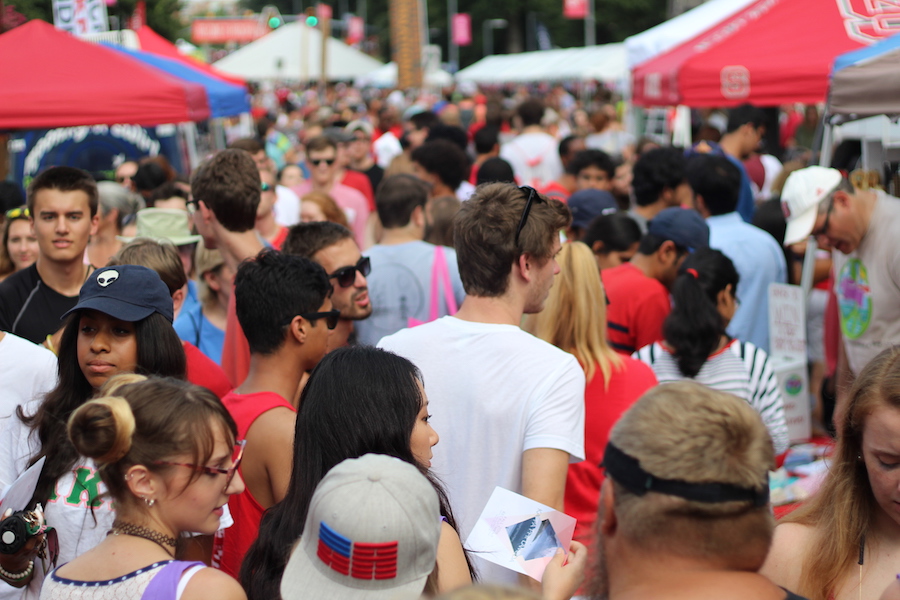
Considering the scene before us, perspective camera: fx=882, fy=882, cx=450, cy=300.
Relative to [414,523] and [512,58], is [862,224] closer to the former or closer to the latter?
[414,523]

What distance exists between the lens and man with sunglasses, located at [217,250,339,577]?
2734 millimetres

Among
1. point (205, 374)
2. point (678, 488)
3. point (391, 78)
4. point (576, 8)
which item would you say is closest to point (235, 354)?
point (205, 374)

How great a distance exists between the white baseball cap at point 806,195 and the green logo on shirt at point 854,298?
313 millimetres

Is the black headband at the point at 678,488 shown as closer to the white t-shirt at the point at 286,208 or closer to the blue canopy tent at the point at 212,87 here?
the white t-shirt at the point at 286,208

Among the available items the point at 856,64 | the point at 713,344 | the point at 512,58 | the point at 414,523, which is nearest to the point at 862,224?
the point at 856,64

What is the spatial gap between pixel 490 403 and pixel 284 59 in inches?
1253

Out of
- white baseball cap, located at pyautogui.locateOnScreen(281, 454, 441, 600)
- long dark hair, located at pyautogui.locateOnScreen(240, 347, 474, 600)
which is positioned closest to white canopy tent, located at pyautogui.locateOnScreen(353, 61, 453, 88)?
long dark hair, located at pyautogui.locateOnScreen(240, 347, 474, 600)

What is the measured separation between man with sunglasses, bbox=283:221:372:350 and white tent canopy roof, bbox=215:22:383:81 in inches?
1034

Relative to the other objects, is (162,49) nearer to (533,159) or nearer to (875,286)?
(533,159)

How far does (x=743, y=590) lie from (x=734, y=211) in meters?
4.91

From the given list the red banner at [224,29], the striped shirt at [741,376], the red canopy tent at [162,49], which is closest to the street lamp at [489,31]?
the red banner at [224,29]

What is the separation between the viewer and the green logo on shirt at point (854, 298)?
15.2ft

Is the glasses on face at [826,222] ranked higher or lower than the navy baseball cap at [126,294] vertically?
lower

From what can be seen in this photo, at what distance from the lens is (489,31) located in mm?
66125
